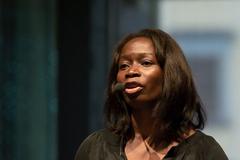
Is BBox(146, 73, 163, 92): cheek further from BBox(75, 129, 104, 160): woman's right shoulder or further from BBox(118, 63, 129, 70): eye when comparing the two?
BBox(75, 129, 104, 160): woman's right shoulder

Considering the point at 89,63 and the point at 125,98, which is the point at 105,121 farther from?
the point at 89,63

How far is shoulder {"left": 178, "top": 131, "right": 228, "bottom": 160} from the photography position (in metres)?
1.43

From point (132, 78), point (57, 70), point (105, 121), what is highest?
point (132, 78)

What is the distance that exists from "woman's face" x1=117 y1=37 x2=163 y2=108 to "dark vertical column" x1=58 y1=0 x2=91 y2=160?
7.05 feet

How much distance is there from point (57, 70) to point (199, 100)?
7.01ft

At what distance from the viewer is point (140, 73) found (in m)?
1.43

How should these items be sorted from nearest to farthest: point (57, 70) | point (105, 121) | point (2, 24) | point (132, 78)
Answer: point (132, 78), point (105, 121), point (2, 24), point (57, 70)

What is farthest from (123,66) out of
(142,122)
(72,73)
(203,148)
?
(72,73)

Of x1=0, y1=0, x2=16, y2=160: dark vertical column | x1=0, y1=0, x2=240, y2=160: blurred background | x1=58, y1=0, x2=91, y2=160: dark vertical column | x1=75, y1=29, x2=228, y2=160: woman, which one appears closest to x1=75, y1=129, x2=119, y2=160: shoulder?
x1=75, y1=29, x2=228, y2=160: woman

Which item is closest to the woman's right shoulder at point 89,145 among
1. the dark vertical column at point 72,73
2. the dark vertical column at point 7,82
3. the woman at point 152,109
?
the woman at point 152,109

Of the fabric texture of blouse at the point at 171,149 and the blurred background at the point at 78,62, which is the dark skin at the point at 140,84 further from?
the blurred background at the point at 78,62

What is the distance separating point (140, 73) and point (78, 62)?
2243 mm

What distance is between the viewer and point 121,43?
1515 mm

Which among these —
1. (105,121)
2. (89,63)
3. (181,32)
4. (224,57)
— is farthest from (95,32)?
(105,121)
